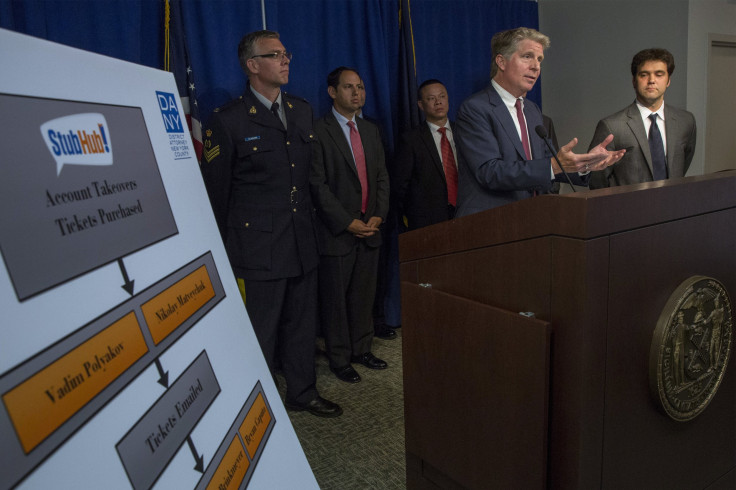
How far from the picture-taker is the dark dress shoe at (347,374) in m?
2.67

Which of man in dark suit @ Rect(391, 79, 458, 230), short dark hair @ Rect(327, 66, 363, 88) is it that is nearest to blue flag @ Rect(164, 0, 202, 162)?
short dark hair @ Rect(327, 66, 363, 88)

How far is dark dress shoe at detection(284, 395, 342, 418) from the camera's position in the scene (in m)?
2.29

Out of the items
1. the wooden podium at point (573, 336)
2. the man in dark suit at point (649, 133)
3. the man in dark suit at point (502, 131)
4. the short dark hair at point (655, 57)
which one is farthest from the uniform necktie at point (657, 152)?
the wooden podium at point (573, 336)

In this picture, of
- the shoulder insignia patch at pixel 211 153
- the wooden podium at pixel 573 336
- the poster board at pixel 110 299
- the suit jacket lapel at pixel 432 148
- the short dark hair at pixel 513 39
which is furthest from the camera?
the suit jacket lapel at pixel 432 148

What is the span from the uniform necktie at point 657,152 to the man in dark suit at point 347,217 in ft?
4.51

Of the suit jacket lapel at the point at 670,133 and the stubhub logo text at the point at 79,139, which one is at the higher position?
the stubhub logo text at the point at 79,139

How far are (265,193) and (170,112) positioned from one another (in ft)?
3.99

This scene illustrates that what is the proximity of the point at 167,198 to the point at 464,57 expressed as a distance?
3.41 meters

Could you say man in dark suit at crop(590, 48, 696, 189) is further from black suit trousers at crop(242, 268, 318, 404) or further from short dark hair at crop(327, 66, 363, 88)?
black suit trousers at crop(242, 268, 318, 404)

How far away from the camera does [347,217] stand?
2.67 meters

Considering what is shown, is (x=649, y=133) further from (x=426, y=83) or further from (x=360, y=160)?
(x=360, y=160)

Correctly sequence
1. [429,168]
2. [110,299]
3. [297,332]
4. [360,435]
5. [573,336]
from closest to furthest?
[110,299] < [573,336] < [360,435] < [297,332] < [429,168]

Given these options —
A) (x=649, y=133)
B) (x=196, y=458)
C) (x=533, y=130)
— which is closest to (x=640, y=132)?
(x=649, y=133)

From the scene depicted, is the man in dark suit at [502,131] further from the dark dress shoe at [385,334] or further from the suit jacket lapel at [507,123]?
the dark dress shoe at [385,334]
